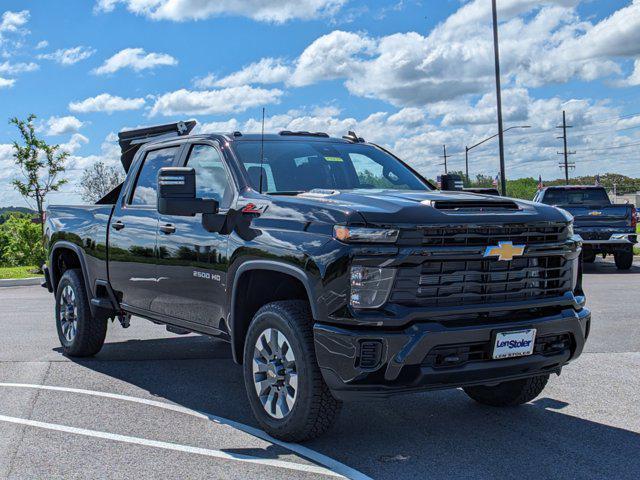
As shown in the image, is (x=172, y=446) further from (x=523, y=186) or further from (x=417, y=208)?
(x=523, y=186)

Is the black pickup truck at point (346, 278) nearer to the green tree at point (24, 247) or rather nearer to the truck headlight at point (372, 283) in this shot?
the truck headlight at point (372, 283)

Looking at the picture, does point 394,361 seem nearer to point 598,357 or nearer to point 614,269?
point 598,357

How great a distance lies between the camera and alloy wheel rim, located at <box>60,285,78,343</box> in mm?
7871

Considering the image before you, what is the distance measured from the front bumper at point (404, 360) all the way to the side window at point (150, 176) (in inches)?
106

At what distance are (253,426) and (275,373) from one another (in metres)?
0.66

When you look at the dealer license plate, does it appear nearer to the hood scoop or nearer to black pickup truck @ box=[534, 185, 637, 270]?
the hood scoop

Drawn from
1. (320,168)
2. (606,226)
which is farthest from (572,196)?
(320,168)

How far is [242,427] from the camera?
5348 millimetres

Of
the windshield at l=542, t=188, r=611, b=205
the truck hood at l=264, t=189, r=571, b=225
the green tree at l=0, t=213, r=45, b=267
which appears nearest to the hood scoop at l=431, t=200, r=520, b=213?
the truck hood at l=264, t=189, r=571, b=225

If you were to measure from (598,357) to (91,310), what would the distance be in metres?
4.83

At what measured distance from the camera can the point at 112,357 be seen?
805cm

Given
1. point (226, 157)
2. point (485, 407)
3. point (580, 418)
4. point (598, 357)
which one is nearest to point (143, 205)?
point (226, 157)

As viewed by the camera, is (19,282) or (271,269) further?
(19,282)

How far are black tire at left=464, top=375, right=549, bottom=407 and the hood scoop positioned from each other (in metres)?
1.35
